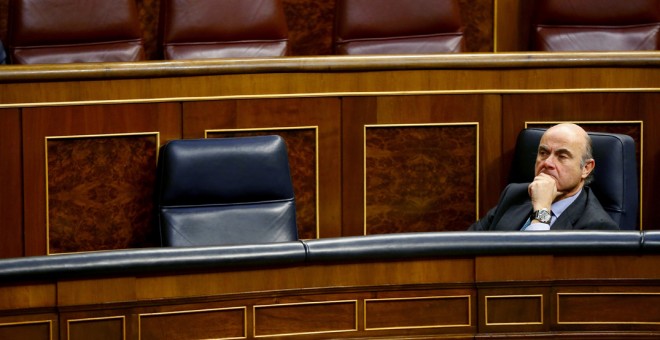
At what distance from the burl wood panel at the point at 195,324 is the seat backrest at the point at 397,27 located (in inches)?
39.1

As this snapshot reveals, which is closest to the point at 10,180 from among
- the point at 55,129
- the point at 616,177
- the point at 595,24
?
the point at 55,129

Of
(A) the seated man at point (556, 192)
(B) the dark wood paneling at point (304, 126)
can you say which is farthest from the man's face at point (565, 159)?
(B) the dark wood paneling at point (304, 126)

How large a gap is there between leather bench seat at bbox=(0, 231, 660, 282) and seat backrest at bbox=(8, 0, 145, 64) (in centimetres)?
93

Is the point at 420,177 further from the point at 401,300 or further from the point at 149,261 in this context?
the point at 149,261

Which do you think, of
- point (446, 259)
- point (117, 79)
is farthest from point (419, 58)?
point (446, 259)

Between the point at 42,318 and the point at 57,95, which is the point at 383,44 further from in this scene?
the point at 42,318

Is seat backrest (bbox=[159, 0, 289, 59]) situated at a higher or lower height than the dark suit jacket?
higher

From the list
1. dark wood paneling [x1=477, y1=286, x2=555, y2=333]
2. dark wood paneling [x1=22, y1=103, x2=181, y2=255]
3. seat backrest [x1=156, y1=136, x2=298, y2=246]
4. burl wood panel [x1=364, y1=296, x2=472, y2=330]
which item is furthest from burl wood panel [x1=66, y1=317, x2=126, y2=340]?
dark wood paneling [x1=22, y1=103, x2=181, y2=255]

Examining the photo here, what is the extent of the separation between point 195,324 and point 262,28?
1.00 meters

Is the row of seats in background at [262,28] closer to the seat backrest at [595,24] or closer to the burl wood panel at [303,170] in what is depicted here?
the seat backrest at [595,24]

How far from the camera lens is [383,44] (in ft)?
6.95

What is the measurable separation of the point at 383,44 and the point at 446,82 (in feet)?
0.88

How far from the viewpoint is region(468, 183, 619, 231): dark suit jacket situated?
1599mm

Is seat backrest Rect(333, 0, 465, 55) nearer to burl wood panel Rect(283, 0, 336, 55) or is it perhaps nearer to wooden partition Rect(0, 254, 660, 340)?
burl wood panel Rect(283, 0, 336, 55)
